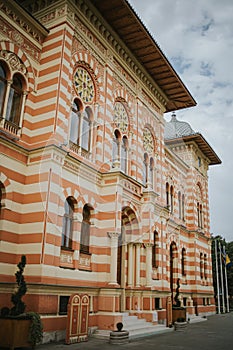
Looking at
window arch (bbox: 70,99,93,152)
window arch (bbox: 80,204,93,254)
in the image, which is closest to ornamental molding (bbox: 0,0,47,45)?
window arch (bbox: 70,99,93,152)

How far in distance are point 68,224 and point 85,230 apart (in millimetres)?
1200

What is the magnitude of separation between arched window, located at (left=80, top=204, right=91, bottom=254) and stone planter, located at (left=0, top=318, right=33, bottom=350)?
4.46m

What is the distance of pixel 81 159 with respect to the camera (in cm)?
1423

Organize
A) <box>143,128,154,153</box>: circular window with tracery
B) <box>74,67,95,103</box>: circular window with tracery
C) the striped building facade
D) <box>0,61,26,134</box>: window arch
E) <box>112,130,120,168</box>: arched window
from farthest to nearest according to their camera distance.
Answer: <box>143,128,154,153</box>: circular window with tracery → <box>112,130,120,168</box>: arched window → <box>74,67,95,103</box>: circular window with tracery → <box>0,61,26,134</box>: window arch → the striped building facade

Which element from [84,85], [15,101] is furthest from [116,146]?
[15,101]

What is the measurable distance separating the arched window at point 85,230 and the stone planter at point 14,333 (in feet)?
14.6

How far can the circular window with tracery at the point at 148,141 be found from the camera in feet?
67.1

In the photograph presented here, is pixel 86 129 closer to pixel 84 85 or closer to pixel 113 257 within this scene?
pixel 84 85

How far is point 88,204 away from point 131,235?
3633mm

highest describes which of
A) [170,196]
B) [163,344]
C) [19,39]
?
[19,39]

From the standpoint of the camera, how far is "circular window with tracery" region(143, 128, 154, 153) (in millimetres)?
20461

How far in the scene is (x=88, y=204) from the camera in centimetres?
1436

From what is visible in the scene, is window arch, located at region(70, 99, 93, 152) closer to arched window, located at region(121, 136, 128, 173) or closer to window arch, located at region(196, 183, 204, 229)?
arched window, located at region(121, 136, 128, 173)

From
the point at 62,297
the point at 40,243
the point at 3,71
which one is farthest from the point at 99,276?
the point at 3,71
